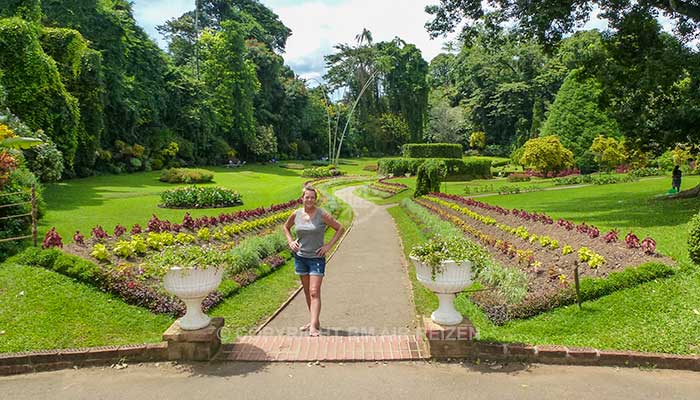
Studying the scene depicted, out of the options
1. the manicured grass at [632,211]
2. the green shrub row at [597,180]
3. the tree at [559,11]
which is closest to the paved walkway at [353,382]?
the manicured grass at [632,211]

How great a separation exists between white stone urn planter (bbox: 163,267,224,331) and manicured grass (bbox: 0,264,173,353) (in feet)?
3.77

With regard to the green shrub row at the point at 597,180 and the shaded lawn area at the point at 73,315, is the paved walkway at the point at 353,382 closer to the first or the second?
the shaded lawn area at the point at 73,315

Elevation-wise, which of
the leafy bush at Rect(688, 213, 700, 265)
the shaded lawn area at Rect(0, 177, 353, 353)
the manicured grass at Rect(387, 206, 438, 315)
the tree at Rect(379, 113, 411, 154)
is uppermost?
the tree at Rect(379, 113, 411, 154)

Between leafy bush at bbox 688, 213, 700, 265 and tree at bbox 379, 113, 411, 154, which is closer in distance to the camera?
leafy bush at bbox 688, 213, 700, 265

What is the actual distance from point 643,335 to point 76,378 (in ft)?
20.2

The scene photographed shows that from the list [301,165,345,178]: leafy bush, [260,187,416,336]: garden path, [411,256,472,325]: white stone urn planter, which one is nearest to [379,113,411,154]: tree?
[301,165,345,178]: leafy bush

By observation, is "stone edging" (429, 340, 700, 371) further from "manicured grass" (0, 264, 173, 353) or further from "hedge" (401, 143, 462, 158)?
"hedge" (401, 143, 462, 158)

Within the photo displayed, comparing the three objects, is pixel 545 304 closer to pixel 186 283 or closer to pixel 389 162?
pixel 186 283

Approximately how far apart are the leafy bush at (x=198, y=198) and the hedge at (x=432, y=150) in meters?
27.5

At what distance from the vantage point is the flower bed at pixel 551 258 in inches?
263

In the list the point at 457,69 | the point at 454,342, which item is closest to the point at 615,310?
the point at 454,342

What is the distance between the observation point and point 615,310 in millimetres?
6344

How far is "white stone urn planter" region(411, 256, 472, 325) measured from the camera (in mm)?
4773

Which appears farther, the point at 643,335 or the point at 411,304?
the point at 411,304
